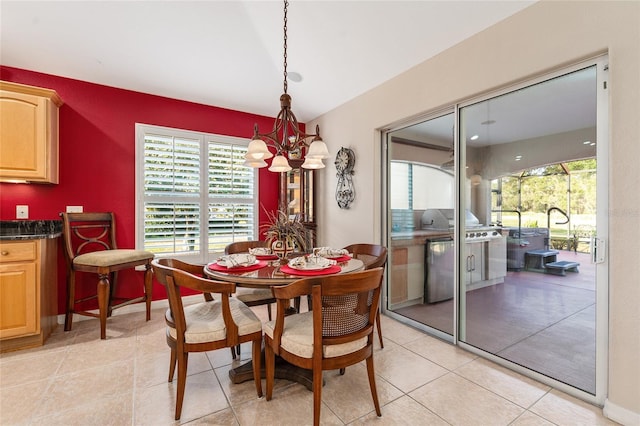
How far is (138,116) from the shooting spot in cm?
363

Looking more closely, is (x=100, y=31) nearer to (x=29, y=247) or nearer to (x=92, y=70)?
(x=92, y=70)

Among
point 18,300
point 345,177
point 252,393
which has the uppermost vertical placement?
point 345,177

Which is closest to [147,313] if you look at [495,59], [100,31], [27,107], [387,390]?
[27,107]

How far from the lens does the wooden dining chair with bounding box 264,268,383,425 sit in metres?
1.53

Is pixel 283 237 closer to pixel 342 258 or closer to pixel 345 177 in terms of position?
pixel 342 258

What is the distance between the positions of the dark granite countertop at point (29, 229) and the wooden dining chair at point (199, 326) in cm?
185

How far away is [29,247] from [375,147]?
373 centimetres

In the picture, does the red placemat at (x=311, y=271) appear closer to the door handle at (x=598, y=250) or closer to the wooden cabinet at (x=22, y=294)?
the door handle at (x=598, y=250)

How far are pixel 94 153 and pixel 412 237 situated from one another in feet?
13.0

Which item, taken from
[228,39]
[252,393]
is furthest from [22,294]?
[228,39]

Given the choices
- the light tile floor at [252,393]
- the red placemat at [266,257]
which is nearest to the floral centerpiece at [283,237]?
the red placemat at [266,257]

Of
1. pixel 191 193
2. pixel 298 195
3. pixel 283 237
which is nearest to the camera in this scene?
pixel 283 237

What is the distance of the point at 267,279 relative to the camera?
181 centimetres

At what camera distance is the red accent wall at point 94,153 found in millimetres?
3129
